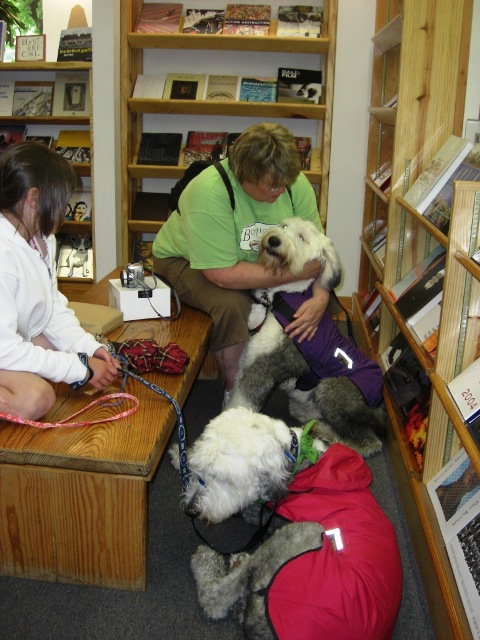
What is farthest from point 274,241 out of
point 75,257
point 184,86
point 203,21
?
point 75,257

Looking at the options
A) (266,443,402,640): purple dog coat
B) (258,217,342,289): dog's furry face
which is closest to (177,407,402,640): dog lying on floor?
(266,443,402,640): purple dog coat

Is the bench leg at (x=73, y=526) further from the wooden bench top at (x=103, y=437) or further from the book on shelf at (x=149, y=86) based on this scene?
the book on shelf at (x=149, y=86)

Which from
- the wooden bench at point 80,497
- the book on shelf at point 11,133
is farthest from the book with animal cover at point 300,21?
the wooden bench at point 80,497

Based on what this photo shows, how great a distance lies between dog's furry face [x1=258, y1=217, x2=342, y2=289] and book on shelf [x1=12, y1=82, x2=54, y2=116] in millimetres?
2982

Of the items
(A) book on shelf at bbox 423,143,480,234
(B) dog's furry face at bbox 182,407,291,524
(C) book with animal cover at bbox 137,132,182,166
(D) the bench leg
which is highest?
(A) book on shelf at bbox 423,143,480,234

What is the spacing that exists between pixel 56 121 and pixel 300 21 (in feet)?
6.28

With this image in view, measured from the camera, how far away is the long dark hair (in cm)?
177

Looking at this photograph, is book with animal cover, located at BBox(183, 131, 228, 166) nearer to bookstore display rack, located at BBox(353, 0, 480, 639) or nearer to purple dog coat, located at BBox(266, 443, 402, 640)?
bookstore display rack, located at BBox(353, 0, 480, 639)

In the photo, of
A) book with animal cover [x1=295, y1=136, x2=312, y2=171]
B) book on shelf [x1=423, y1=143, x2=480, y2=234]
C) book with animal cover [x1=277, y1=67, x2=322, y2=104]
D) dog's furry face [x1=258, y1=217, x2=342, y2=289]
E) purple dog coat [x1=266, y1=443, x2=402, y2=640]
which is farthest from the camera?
book with animal cover [x1=295, y1=136, x2=312, y2=171]

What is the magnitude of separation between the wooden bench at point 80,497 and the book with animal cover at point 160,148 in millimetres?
2960

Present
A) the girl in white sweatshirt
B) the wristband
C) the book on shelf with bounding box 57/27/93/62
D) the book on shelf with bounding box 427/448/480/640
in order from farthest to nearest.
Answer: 1. the book on shelf with bounding box 57/27/93/62
2. the wristband
3. the girl in white sweatshirt
4. the book on shelf with bounding box 427/448/480/640

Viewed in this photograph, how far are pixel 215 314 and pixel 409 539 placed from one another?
1185mm

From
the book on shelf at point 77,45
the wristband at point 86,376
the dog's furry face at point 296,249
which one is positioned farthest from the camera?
the book on shelf at point 77,45

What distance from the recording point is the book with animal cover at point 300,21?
4.26m
